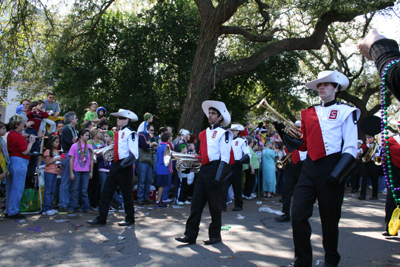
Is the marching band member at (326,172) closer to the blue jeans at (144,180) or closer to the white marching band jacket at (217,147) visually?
the white marching band jacket at (217,147)

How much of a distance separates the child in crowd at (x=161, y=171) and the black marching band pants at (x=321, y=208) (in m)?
5.87

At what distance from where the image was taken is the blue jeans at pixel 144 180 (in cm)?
945

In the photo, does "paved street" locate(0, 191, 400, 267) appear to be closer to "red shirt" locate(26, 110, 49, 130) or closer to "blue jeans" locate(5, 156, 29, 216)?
"blue jeans" locate(5, 156, 29, 216)

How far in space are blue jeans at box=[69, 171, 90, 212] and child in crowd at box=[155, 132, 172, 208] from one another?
1.96 m

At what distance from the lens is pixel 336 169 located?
3783 mm

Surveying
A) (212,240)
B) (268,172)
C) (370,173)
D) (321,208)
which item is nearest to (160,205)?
(212,240)

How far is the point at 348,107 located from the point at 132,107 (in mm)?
12851

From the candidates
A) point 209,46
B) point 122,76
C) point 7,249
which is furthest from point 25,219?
point 122,76

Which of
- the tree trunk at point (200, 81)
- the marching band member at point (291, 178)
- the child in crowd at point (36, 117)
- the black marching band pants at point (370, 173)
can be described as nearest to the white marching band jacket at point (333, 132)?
the marching band member at point (291, 178)

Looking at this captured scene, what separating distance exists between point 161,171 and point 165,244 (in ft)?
13.5

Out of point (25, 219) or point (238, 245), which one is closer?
point (238, 245)

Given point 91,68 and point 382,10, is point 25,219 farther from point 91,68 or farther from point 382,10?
point 382,10

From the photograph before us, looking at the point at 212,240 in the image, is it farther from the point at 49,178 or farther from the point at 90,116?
the point at 90,116

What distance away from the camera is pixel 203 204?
573 centimetres
